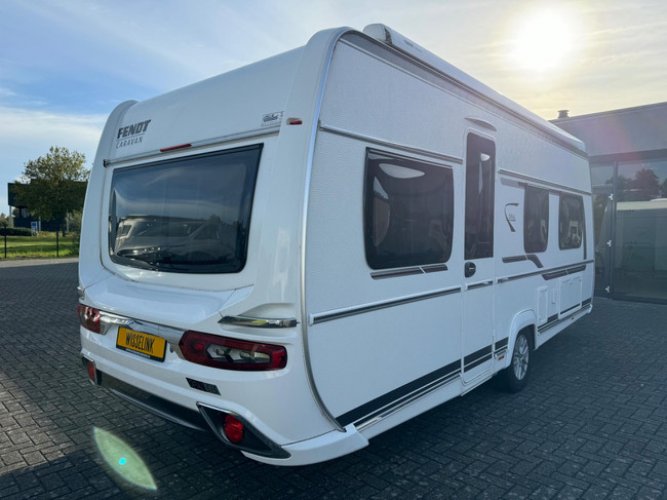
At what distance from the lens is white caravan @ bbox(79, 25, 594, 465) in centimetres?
250

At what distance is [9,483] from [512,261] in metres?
4.15

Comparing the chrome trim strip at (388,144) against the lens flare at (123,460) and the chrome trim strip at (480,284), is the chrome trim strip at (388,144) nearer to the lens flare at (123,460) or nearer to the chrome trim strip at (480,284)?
the chrome trim strip at (480,284)

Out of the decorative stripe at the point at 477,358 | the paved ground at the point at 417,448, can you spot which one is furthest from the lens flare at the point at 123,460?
the decorative stripe at the point at 477,358

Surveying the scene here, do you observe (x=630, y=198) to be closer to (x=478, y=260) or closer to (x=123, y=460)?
(x=478, y=260)

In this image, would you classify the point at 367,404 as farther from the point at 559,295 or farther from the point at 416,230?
the point at 559,295

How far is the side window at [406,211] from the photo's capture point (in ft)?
9.57

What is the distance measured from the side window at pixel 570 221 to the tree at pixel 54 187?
24107 millimetres

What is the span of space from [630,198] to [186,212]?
10.3m

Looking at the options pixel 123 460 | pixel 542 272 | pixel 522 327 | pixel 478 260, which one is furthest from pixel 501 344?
pixel 123 460

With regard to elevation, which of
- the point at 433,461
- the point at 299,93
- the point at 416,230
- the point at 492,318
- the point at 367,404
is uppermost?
the point at 299,93

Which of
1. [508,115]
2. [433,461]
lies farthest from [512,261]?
[433,461]

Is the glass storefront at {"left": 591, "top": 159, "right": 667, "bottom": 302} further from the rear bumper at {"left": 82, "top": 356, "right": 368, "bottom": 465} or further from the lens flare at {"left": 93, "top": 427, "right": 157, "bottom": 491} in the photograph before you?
the lens flare at {"left": 93, "top": 427, "right": 157, "bottom": 491}

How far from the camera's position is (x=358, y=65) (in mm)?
2852

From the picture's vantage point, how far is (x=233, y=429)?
2.56 m
